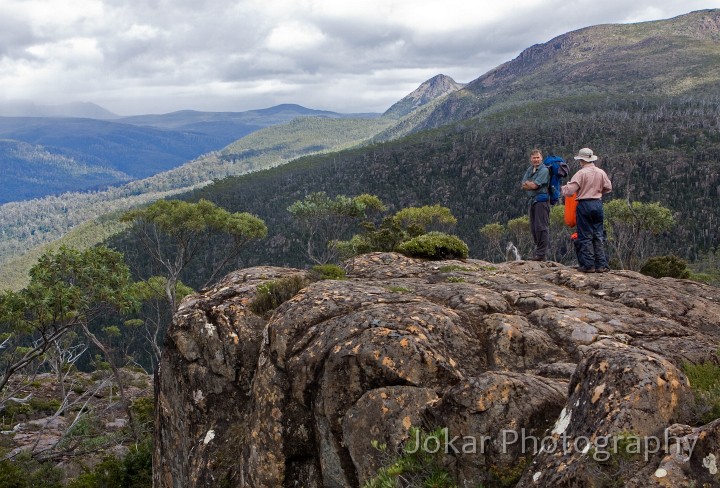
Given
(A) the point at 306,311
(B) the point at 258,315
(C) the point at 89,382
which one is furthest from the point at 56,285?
(C) the point at 89,382

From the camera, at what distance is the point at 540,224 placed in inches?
668

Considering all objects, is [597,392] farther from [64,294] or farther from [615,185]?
[615,185]

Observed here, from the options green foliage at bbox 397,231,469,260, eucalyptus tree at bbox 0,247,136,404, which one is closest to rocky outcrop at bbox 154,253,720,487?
green foliage at bbox 397,231,469,260

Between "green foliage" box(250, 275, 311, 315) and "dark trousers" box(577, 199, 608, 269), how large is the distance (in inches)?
310

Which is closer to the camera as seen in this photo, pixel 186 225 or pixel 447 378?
pixel 447 378

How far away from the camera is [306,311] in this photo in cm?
984

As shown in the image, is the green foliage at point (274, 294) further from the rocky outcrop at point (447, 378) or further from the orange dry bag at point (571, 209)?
the orange dry bag at point (571, 209)

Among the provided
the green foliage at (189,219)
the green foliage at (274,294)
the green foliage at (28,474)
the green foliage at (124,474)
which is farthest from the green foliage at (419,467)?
the green foliage at (189,219)

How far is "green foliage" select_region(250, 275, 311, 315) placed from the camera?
447 inches

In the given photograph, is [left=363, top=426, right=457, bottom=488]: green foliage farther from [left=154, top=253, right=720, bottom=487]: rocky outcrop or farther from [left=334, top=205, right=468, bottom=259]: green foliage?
[left=334, top=205, right=468, bottom=259]: green foliage

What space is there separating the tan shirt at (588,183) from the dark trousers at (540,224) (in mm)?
2729

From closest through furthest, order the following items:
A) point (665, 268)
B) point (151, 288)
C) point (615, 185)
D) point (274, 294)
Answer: point (274, 294), point (665, 268), point (151, 288), point (615, 185)

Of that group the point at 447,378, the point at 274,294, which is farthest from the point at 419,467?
the point at 274,294

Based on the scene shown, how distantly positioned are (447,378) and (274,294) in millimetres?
4950
